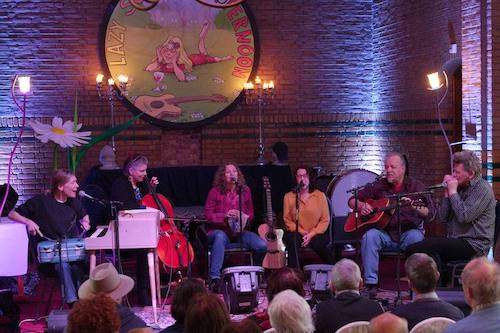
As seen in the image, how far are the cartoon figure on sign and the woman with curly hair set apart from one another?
3.60 meters

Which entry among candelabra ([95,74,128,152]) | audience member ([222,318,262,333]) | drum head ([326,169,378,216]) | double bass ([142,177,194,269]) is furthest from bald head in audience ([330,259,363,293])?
candelabra ([95,74,128,152])

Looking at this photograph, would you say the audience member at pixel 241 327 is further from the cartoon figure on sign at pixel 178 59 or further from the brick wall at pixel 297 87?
the cartoon figure on sign at pixel 178 59

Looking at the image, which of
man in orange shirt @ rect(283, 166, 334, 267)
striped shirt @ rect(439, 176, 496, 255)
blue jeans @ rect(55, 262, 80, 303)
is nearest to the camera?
striped shirt @ rect(439, 176, 496, 255)

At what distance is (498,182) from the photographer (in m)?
10.0

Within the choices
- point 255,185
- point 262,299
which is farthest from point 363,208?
point 255,185

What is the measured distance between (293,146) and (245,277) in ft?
17.2

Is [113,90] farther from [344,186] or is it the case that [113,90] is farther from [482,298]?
[482,298]

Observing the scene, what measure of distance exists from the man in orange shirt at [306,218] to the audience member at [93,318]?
551cm

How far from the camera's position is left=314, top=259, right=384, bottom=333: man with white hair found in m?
5.46

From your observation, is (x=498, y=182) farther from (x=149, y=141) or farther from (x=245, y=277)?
(x=149, y=141)

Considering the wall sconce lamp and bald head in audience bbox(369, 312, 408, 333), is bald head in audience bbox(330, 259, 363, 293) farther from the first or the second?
the wall sconce lamp

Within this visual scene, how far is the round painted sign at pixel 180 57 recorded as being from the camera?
13.0 metres

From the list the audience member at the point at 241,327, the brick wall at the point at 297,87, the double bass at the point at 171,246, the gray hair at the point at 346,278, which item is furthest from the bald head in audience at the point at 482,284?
the brick wall at the point at 297,87

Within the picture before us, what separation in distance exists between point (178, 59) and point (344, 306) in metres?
8.09
